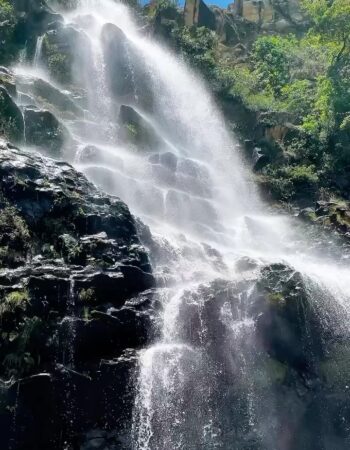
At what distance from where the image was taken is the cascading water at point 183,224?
43.2 ft

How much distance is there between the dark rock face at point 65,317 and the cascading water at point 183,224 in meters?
0.70

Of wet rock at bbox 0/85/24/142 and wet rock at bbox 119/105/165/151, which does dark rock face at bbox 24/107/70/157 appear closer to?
wet rock at bbox 0/85/24/142

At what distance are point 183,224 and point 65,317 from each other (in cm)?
978

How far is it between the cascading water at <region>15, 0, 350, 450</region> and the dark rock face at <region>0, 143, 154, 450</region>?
70 centimetres

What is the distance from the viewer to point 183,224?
21.7 metres

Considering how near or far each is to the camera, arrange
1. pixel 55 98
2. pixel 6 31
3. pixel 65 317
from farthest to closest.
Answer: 1. pixel 6 31
2. pixel 55 98
3. pixel 65 317

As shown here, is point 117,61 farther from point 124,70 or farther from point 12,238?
point 12,238

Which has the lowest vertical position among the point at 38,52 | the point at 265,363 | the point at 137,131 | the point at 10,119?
the point at 38,52

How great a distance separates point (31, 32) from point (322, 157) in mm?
20898

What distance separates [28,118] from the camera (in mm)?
22531

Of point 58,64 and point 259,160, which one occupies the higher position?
point 259,160

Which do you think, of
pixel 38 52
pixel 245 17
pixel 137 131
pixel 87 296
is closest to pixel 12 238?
pixel 87 296

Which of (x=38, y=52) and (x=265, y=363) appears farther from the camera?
(x=38, y=52)

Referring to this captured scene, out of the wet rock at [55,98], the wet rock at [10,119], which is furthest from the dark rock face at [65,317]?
the wet rock at [55,98]
